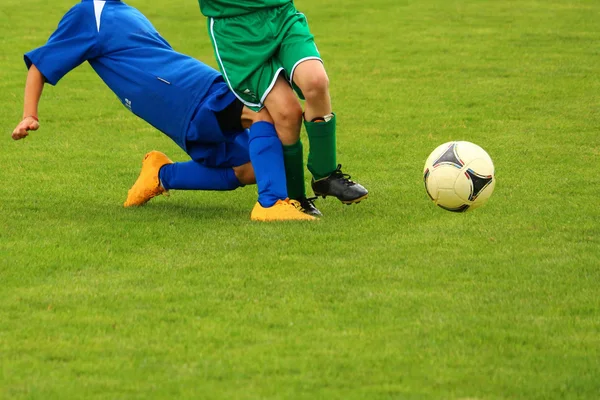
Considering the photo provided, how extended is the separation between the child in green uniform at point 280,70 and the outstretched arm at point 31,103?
3.63 feet

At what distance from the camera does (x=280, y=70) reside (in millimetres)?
6328

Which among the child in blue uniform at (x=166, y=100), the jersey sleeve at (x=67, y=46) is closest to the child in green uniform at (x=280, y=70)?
the child in blue uniform at (x=166, y=100)

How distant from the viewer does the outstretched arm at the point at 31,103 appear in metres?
6.33

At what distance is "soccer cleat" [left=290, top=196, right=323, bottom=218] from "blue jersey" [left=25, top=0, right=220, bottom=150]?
0.81 meters

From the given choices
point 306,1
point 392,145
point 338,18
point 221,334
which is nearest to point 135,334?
point 221,334

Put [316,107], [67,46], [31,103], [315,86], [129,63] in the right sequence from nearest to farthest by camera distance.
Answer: [315,86] → [316,107] → [31,103] → [67,46] → [129,63]

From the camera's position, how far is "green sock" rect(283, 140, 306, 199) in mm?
6512

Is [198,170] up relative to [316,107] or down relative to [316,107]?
down

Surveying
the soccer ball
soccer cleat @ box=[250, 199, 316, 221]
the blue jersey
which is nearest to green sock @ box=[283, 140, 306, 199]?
soccer cleat @ box=[250, 199, 316, 221]

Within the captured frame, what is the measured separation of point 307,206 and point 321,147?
38cm

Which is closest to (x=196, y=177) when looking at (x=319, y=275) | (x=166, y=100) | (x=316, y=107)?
(x=166, y=100)

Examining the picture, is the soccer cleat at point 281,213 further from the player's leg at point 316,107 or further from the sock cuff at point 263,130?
the sock cuff at point 263,130

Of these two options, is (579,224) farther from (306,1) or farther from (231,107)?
(306,1)

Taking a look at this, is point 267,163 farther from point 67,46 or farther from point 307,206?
point 67,46
